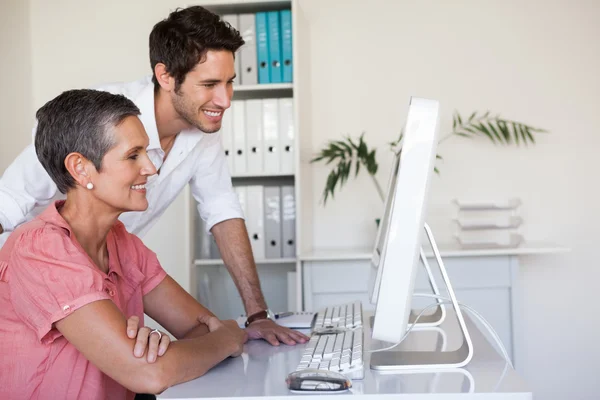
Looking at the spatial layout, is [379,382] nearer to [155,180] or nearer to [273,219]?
[155,180]

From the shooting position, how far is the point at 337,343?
1.44m

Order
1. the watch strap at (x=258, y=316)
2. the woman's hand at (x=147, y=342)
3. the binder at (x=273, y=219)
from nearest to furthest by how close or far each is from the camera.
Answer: the woman's hand at (x=147, y=342) → the watch strap at (x=258, y=316) → the binder at (x=273, y=219)

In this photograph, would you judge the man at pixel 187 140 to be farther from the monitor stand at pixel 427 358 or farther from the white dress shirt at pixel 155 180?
the monitor stand at pixel 427 358

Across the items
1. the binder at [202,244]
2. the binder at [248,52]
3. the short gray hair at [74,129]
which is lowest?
the binder at [202,244]

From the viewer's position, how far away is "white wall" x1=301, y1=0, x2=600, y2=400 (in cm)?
351

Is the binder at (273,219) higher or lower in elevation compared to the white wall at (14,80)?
lower

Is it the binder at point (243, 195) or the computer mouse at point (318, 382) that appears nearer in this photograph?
the computer mouse at point (318, 382)

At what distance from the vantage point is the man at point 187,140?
75.3 inches

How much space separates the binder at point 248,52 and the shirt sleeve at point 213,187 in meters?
0.95

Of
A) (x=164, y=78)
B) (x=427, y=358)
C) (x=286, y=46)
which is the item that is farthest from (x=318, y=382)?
(x=286, y=46)

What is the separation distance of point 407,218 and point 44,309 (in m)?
0.65

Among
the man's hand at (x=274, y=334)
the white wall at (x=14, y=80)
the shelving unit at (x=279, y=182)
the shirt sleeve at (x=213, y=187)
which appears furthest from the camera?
the white wall at (x=14, y=80)

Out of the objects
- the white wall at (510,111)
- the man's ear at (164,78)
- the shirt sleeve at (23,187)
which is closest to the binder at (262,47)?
the white wall at (510,111)

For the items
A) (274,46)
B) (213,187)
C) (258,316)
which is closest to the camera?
(258,316)
